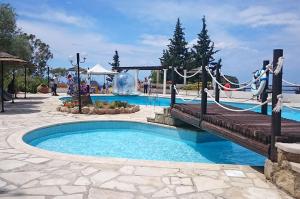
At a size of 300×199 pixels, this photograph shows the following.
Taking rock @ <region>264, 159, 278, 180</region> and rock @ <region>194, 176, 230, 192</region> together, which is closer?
rock @ <region>194, 176, 230, 192</region>

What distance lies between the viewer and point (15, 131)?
8.48 m

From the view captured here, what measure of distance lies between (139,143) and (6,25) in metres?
13.6

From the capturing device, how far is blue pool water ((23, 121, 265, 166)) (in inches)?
325

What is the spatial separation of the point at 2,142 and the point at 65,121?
3549mm

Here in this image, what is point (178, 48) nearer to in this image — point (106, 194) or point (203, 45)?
point (203, 45)

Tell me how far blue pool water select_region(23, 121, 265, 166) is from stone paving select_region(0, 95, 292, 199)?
7.96ft

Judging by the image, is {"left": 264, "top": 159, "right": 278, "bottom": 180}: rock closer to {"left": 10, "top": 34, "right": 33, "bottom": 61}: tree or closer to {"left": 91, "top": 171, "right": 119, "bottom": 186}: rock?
{"left": 91, "top": 171, "right": 119, "bottom": 186}: rock

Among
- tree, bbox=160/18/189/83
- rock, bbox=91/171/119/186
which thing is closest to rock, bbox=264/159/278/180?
rock, bbox=91/171/119/186

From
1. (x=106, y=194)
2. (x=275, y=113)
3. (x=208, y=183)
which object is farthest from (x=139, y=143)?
(x=106, y=194)

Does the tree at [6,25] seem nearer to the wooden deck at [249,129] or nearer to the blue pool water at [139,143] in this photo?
the blue pool water at [139,143]

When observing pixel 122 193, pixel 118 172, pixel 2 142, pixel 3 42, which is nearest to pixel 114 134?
pixel 2 142

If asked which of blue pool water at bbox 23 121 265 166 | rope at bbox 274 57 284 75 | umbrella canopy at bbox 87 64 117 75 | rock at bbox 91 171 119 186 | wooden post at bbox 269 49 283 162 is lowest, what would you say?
blue pool water at bbox 23 121 265 166

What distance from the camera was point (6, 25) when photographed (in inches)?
750

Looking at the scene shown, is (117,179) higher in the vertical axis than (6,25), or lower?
lower
